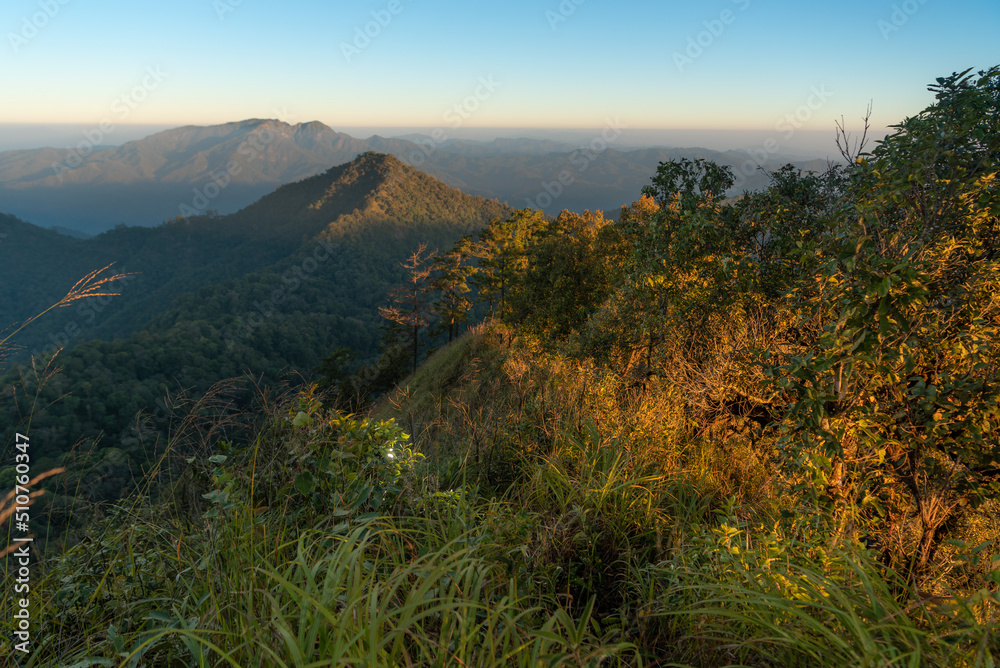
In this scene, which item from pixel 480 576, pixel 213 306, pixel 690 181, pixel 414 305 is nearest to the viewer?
pixel 480 576

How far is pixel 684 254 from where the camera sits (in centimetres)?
552

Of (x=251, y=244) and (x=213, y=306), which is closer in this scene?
(x=213, y=306)

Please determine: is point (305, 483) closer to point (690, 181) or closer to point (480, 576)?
point (480, 576)

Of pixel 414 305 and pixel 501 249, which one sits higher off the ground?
pixel 501 249

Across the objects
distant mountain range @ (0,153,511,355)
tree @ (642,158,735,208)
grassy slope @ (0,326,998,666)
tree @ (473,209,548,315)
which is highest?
tree @ (642,158,735,208)

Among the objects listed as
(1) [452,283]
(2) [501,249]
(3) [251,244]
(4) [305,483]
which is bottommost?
(3) [251,244]

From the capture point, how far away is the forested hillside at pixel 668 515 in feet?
4.34

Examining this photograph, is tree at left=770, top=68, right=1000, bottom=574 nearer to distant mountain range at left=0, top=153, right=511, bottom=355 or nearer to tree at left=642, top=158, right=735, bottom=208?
tree at left=642, top=158, right=735, bottom=208

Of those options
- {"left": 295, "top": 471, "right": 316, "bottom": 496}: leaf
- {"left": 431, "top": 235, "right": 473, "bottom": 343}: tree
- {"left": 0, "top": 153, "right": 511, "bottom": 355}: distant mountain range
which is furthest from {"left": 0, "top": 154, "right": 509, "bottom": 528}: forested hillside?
{"left": 431, "top": 235, "right": 473, "bottom": 343}: tree

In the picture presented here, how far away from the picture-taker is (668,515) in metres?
2.36

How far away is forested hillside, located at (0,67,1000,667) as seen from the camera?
132cm

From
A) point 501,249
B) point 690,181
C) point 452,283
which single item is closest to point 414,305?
point 452,283

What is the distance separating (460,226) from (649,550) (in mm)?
124924

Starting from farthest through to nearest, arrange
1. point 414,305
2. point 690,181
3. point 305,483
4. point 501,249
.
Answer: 1. point 501,249
2. point 414,305
3. point 690,181
4. point 305,483
